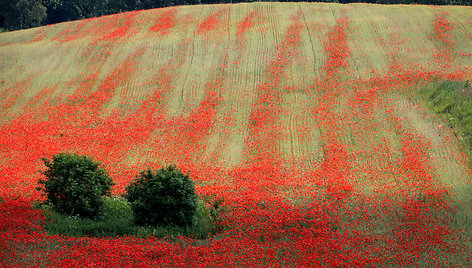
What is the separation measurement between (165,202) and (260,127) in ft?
54.7

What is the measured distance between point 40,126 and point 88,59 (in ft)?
44.7

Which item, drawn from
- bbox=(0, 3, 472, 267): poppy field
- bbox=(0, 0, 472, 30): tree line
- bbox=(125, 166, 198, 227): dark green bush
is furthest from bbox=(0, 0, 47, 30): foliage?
bbox=(125, 166, 198, 227): dark green bush

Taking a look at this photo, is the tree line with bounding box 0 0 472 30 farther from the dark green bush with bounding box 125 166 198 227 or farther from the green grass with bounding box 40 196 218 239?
the green grass with bounding box 40 196 218 239

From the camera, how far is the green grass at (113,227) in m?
17.7

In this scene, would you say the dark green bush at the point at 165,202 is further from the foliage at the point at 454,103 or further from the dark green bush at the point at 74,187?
the foliage at the point at 454,103

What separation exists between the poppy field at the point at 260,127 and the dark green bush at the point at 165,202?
63.3 inches

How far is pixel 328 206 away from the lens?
2250 centimetres

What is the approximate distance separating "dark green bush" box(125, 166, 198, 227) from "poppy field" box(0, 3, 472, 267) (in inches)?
63.3

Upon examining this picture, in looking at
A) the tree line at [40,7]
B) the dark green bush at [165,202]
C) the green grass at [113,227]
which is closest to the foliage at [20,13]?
the tree line at [40,7]

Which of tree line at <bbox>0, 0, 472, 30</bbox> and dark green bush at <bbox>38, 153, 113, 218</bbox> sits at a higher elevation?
tree line at <bbox>0, 0, 472, 30</bbox>

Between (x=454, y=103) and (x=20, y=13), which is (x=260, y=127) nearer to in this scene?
(x=454, y=103)

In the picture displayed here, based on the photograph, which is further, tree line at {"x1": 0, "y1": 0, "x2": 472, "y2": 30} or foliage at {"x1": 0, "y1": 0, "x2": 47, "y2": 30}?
tree line at {"x1": 0, "y1": 0, "x2": 472, "y2": 30}

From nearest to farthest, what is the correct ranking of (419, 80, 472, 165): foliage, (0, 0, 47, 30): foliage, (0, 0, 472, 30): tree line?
(419, 80, 472, 165): foliage, (0, 0, 47, 30): foliage, (0, 0, 472, 30): tree line

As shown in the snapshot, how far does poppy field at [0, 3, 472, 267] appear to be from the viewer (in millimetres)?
17062
